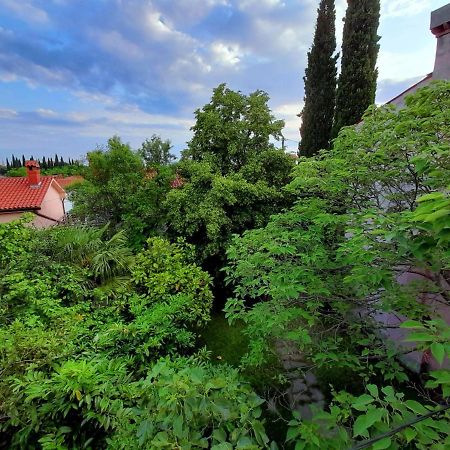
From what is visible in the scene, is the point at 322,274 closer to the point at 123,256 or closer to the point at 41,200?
the point at 123,256

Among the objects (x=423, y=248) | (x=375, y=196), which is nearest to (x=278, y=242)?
(x=375, y=196)

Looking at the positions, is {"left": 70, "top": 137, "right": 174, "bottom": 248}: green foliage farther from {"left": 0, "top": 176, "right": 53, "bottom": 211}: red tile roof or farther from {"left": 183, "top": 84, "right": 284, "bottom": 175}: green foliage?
{"left": 0, "top": 176, "right": 53, "bottom": 211}: red tile roof

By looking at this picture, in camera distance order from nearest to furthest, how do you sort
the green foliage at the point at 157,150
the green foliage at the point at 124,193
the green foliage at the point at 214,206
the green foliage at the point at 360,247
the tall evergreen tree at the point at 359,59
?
1. the green foliage at the point at 360,247
2. the green foliage at the point at 214,206
3. the green foliage at the point at 124,193
4. the tall evergreen tree at the point at 359,59
5. the green foliage at the point at 157,150

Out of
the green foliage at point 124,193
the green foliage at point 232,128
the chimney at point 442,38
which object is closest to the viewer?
the chimney at point 442,38

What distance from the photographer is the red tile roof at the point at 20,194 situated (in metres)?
15.9

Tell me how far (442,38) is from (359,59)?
22.4 feet

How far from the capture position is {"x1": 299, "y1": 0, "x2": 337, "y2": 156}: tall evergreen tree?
12.6 meters

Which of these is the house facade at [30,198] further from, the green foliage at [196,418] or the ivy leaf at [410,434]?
the ivy leaf at [410,434]

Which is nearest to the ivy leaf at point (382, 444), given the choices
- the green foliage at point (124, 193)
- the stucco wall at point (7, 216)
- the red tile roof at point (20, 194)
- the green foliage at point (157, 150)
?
the green foliage at point (124, 193)

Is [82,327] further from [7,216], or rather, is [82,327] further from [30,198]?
[30,198]

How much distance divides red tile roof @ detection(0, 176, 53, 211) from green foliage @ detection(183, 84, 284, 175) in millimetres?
12768

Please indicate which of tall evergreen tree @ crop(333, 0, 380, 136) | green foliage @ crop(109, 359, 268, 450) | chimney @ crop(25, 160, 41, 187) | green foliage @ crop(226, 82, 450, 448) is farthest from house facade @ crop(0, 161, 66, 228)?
green foliage @ crop(109, 359, 268, 450)

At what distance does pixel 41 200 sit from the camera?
16828 mm

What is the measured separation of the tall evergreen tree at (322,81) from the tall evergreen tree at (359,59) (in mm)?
1458
